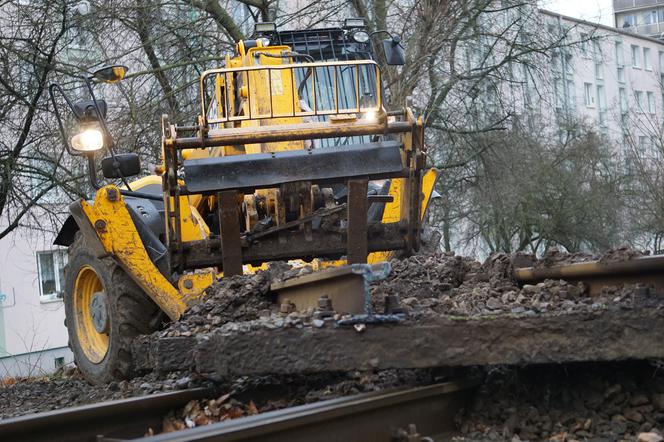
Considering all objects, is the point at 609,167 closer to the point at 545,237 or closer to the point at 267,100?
the point at 545,237

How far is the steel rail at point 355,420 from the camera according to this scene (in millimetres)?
4254

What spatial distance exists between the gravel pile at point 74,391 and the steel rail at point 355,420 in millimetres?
1244

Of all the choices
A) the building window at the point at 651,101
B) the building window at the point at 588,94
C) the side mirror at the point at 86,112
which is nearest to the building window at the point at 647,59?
the building window at the point at 588,94

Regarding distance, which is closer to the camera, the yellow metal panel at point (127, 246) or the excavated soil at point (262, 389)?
the excavated soil at point (262, 389)

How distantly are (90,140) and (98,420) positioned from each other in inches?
141

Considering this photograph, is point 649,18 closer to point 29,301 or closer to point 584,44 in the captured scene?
point 584,44

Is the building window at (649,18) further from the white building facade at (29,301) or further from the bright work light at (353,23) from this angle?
the bright work light at (353,23)

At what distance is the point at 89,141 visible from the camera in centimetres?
798

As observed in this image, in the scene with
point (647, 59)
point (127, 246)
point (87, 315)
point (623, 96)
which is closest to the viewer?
point (127, 246)

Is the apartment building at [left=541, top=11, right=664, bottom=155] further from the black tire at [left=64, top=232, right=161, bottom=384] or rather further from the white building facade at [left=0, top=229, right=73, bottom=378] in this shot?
the black tire at [left=64, top=232, right=161, bottom=384]

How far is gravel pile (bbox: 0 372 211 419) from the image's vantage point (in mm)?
6146

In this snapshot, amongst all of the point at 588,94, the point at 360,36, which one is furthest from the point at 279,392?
the point at 588,94

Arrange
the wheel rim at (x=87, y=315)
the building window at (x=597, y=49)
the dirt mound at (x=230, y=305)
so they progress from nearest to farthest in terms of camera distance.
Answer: the dirt mound at (x=230, y=305) → the wheel rim at (x=87, y=315) → the building window at (x=597, y=49)

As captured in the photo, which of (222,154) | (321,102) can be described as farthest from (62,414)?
(321,102)
